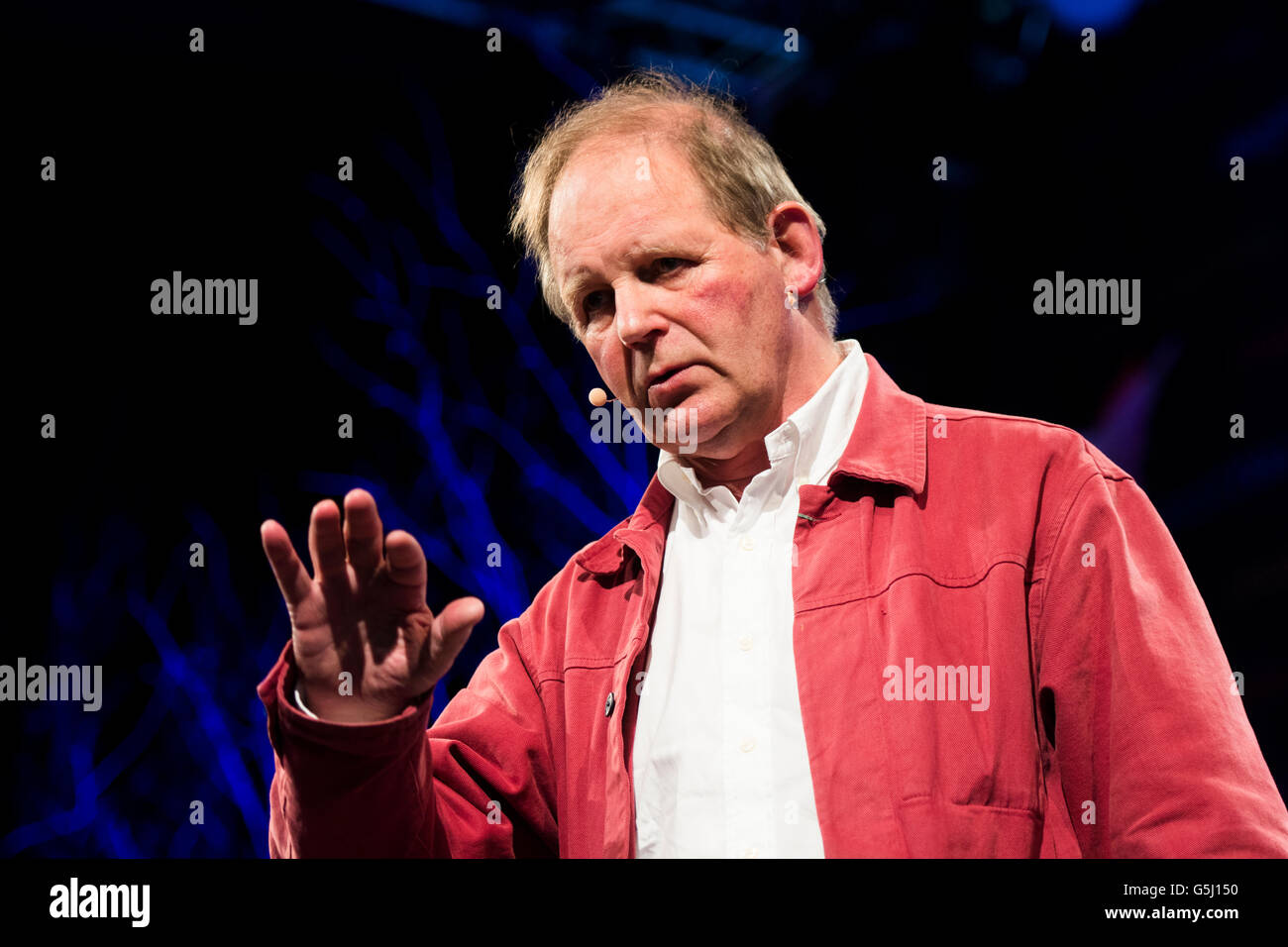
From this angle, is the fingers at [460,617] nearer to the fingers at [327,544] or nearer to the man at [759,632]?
the man at [759,632]

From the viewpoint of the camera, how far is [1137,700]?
60.0 inches


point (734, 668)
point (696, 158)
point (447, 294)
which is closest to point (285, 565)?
point (734, 668)

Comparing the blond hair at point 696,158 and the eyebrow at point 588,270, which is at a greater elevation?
the blond hair at point 696,158

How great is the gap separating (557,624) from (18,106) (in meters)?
2.36

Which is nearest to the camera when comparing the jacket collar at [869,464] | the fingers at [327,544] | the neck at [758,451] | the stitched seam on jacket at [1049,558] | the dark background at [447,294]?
the fingers at [327,544]

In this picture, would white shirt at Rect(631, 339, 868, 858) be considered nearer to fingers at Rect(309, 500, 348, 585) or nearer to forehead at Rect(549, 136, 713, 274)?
forehead at Rect(549, 136, 713, 274)

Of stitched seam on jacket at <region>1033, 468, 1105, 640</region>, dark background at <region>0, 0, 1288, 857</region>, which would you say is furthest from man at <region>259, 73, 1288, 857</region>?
dark background at <region>0, 0, 1288, 857</region>

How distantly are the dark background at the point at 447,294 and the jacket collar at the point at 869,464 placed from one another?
106 centimetres

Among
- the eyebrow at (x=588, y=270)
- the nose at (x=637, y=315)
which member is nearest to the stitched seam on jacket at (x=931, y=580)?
the nose at (x=637, y=315)

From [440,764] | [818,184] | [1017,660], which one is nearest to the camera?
[1017,660]

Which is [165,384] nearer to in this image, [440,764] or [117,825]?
[117,825]

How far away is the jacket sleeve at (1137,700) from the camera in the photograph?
146 centimetres
